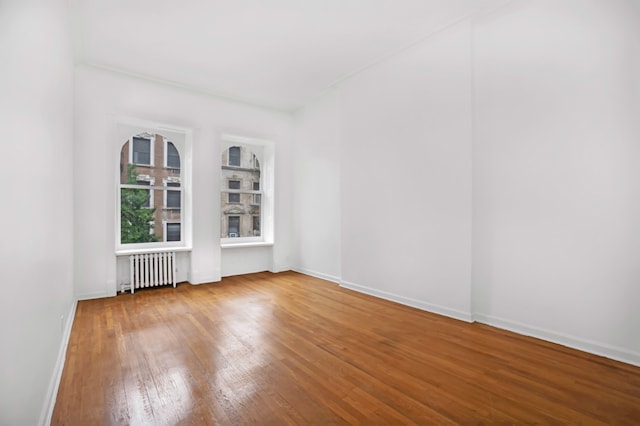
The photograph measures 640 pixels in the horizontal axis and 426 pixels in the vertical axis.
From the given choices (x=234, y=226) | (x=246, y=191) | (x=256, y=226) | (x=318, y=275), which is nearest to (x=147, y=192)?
(x=234, y=226)

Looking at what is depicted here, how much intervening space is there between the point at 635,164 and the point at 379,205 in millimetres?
2691

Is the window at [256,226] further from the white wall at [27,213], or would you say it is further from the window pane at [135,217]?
the white wall at [27,213]

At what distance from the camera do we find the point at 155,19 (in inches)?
139

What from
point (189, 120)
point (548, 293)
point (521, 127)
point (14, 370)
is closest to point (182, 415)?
point (14, 370)

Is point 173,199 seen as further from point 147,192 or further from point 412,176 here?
point 412,176

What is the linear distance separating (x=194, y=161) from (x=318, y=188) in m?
2.27

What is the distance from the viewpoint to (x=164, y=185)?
17.9 ft

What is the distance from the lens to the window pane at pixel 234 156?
632cm

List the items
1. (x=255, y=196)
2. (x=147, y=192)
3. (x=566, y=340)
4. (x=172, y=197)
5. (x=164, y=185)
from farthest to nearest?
(x=255, y=196) < (x=172, y=197) < (x=164, y=185) < (x=147, y=192) < (x=566, y=340)

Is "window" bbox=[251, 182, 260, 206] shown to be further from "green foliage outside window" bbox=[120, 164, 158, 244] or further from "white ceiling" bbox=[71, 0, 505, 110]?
"white ceiling" bbox=[71, 0, 505, 110]

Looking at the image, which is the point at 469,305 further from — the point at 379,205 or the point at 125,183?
the point at 125,183

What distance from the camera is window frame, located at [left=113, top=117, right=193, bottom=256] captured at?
4.94 metres

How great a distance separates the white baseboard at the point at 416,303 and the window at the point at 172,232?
3084 millimetres

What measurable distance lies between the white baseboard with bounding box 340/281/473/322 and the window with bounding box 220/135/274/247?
94.2 inches
